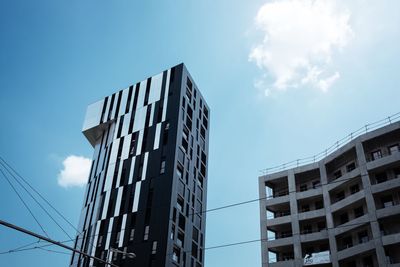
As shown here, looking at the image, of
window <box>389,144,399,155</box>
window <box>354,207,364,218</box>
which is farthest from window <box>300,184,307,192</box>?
window <box>389,144,399,155</box>

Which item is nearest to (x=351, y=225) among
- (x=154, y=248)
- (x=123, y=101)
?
(x=154, y=248)

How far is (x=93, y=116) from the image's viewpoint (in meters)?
76.9

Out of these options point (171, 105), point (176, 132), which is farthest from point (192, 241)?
point (171, 105)

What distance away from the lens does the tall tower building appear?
55.3 meters

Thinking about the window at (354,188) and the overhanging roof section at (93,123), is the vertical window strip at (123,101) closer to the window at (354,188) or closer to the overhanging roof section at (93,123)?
the overhanging roof section at (93,123)

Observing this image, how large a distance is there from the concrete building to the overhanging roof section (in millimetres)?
33729

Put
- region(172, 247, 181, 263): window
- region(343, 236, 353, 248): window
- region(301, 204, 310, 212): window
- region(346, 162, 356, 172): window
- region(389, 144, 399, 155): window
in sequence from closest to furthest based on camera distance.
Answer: region(343, 236, 353, 248): window, region(389, 144, 399, 155): window, region(346, 162, 356, 172): window, region(301, 204, 310, 212): window, region(172, 247, 181, 263): window

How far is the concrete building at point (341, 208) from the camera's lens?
42562mm

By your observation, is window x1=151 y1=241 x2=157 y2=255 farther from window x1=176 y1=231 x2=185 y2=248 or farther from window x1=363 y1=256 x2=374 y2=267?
window x1=363 y1=256 x2=374 y2=267

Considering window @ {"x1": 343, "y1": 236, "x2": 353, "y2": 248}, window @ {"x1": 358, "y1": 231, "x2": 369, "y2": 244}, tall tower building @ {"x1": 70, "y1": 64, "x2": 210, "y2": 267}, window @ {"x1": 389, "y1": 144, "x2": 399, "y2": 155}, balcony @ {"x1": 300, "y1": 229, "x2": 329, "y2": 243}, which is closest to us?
window @ {"x1": 358, "y1": 231, "x2": 369, "y2": 244}

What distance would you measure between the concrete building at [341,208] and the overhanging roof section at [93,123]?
1328 inches

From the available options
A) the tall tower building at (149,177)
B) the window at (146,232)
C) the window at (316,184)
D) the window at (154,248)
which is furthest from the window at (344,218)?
the window at (146,232)

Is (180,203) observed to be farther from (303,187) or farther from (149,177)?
(303,187)

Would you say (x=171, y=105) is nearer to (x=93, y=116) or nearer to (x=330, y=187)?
(x=93, y=116)
